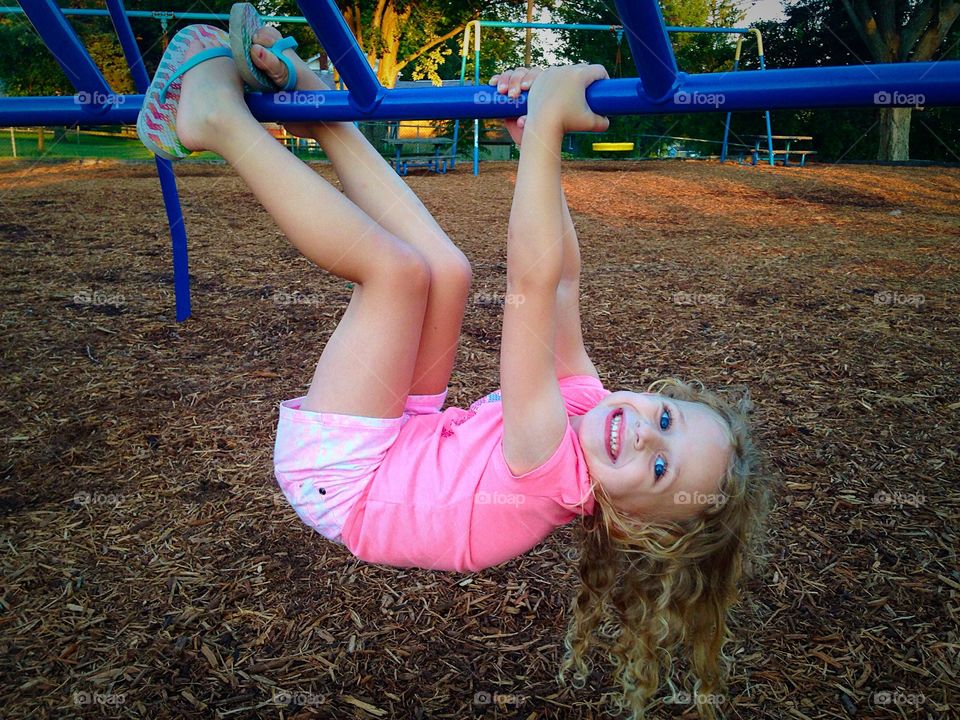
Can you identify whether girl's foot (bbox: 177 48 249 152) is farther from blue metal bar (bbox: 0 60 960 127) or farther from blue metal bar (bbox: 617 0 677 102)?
blue metal bar (bbox: 617 0 677 102)

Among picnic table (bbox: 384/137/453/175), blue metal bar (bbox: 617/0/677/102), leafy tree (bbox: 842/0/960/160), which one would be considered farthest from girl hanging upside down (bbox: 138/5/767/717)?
leafy tree (bbox: 842/0/960/160)

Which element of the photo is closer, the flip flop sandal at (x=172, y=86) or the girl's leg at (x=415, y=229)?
the flip flop sandal at (x=172, y=86)

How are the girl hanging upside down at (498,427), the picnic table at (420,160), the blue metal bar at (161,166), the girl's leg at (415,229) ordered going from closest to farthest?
the girl hanging upside down at (498,427) < the girl's leg at (415,229) < the blue metal bar at (161,166) < the picnic table at (420,160)

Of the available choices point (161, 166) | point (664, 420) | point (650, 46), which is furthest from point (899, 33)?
point (664, 420)

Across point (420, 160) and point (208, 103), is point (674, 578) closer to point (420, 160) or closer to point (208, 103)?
point (208, 103)

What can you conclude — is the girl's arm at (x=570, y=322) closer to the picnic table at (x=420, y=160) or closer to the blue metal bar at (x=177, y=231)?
the blue metal bar at (x=177, y=231)

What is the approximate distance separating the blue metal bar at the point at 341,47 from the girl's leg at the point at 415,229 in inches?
7.2

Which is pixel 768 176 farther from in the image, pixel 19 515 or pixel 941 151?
pixel 19 515

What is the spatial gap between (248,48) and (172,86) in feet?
0.74

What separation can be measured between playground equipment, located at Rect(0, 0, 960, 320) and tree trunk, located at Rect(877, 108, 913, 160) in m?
14.6

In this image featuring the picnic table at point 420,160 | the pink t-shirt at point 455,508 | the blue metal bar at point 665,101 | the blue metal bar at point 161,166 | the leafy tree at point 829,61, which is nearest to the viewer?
the blue metal bar at point 665,101

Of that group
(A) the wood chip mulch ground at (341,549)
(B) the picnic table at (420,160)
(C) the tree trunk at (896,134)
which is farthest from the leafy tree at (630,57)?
(A) the wood chip mulch ground at (341,549)

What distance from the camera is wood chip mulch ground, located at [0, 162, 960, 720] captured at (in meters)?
1.85

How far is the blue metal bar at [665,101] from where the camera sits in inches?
52.5
